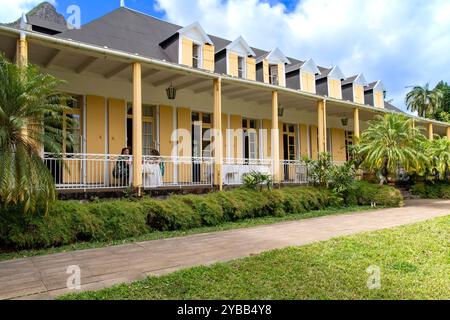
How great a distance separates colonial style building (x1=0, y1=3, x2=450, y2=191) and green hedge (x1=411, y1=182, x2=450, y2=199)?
4257 millimetres

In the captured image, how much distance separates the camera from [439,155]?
1591 centimetres

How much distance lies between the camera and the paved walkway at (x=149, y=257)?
14.2ft

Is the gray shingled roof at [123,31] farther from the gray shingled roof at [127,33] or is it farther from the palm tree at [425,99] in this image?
the palm tree at [425,99]

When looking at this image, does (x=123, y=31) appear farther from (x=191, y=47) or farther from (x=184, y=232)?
(x=184, y=232)

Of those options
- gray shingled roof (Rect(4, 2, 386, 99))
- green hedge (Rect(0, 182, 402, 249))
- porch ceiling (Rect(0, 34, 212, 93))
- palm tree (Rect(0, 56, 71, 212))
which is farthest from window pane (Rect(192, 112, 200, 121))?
palm tree (Rect(0, 56, 71, 212))

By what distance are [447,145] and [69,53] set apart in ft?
53.5

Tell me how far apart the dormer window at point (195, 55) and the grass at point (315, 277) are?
28.8 feet

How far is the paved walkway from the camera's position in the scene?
14.2 feet

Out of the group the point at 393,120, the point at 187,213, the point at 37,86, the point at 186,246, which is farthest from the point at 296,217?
the point at 37,86

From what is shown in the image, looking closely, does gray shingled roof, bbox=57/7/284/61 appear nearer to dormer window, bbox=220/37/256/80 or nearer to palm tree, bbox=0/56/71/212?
dormer window, bbox=220/37/256/80

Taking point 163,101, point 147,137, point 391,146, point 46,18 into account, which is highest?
point 46,18

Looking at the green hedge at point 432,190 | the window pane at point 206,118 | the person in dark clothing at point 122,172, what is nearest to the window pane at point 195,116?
the window pane at point 206,118

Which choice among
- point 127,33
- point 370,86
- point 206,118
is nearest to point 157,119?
point 206,118

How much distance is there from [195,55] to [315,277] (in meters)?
10.4
